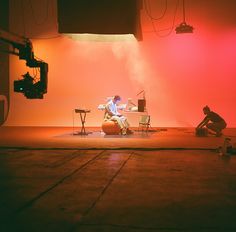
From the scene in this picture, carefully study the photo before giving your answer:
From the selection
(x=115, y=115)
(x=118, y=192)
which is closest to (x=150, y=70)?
(x=115, y=115)

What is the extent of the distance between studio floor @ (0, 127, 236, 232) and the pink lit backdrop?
5.87 metres

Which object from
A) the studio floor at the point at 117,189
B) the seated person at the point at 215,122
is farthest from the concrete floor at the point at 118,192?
the seated person at the point at 215,122

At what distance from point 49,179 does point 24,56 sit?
440 cm

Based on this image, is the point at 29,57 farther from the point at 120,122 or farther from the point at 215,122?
the point at 215,122

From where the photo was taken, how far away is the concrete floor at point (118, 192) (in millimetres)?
3373

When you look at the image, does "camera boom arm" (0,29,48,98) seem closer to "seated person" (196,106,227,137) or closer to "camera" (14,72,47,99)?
"camera" (14,72,47,99)

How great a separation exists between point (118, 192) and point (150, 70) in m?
9.85

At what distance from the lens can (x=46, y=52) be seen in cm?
1445

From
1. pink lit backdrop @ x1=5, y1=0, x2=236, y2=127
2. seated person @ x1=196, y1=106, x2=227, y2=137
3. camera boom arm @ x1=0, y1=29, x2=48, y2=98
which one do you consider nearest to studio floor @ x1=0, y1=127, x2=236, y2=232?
camera boom arm @ x1=0, y1=29, x2=48, y2=98

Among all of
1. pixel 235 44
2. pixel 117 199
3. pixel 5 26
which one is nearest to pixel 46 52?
pixel 5 26

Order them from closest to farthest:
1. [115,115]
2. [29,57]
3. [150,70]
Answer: [29,57] → [115,115] → [150,70]

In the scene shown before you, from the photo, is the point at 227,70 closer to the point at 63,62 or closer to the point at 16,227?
the point at 63,62

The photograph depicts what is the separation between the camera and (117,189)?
460cm

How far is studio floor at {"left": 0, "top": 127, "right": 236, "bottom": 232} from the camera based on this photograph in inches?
133
